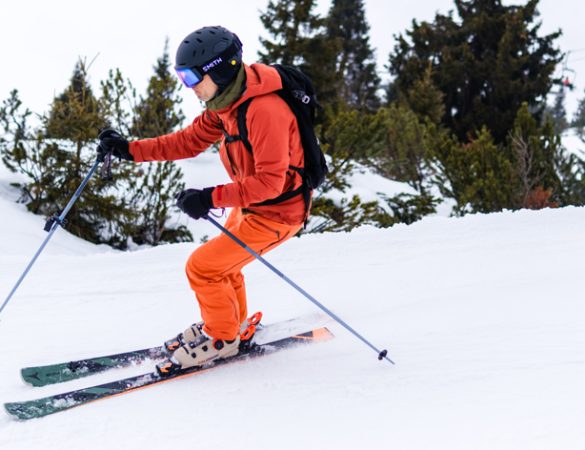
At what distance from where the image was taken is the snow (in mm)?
2008

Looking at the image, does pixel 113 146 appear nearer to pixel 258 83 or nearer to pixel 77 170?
pixel 258 83

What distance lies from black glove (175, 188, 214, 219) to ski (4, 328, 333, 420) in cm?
95

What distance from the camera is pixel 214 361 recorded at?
2.81 meters

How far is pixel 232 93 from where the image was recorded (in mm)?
2316

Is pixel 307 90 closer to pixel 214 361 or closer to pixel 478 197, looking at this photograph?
pixel 214 361

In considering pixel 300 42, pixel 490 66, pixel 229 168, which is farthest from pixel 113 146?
pixel 490 66

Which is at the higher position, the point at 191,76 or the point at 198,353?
the point at 191,76

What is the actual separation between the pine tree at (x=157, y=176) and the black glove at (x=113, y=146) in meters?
4.97

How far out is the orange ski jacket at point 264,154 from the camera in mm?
2283

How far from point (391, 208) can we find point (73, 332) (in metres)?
7.57

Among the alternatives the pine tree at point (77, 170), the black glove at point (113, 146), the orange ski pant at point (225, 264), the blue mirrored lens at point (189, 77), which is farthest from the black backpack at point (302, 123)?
the pine tree at point (77, 170)

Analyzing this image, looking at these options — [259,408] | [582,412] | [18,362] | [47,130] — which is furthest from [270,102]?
[47,130]

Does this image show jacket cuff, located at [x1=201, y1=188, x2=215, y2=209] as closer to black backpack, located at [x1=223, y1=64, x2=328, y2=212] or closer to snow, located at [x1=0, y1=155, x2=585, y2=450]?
black backpack, located at [x1=223, y1=64, x2=328, y2=212]

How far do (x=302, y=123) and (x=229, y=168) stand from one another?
0.48 m
